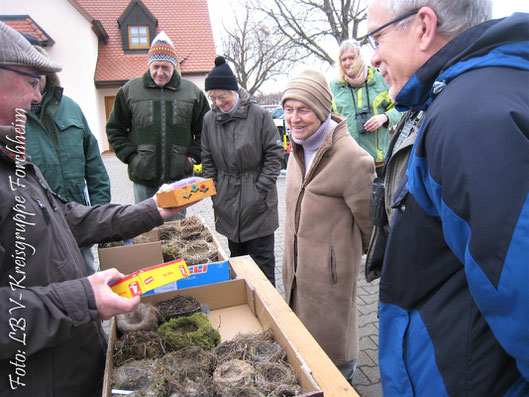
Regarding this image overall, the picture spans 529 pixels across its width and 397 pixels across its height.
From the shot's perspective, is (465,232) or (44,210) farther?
(44,210)

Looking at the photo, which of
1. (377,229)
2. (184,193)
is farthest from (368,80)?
(184,193)

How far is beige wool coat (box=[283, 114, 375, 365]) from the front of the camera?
2150 mm

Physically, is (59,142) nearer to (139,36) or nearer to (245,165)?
(245,165)

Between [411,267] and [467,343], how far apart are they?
24 cm

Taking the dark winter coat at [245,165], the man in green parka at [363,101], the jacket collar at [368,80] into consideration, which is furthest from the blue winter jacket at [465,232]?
the jacket collar at [368,80]

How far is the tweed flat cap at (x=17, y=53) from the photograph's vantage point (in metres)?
1.26

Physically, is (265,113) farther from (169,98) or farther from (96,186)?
(96,186)

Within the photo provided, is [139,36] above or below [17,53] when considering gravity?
above

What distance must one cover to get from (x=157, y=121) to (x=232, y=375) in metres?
2.95

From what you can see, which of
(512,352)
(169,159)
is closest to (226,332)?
(512,352)

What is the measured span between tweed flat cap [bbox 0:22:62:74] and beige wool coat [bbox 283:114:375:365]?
144 centimetres

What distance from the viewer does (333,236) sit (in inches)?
87.8

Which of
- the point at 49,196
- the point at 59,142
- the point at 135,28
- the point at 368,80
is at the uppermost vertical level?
the point at 135,28

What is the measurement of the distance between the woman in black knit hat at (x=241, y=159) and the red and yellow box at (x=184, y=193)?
1.45 m
